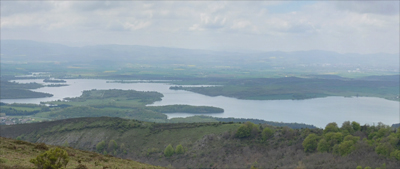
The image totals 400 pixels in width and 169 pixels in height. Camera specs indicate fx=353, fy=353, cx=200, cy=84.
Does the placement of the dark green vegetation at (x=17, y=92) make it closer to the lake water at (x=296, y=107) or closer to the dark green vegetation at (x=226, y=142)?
the lake water at (x=296, y=107)

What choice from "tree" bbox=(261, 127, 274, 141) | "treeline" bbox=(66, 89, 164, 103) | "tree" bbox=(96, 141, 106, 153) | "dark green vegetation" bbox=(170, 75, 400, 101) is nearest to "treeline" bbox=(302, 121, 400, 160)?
"tree" bbox=(261, 127, 274, 141)

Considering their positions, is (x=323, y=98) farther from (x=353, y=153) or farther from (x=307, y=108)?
(x=353, y=153)

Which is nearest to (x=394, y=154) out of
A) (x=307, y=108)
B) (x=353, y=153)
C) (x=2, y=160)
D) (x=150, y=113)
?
(x=353, y=153)

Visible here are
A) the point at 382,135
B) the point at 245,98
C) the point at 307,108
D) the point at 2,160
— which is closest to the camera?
the point at 2,160

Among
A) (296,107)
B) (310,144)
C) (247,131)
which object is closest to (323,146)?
(310,144)

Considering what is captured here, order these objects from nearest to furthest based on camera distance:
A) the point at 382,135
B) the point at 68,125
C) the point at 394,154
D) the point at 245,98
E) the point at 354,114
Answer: the point at 394,154 < the point at 382,135 < the point at 68,125 < the point at 354,114 < the point at 245,98

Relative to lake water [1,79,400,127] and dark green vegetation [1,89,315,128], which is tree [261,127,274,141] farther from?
lake water [1,79,400,127]
